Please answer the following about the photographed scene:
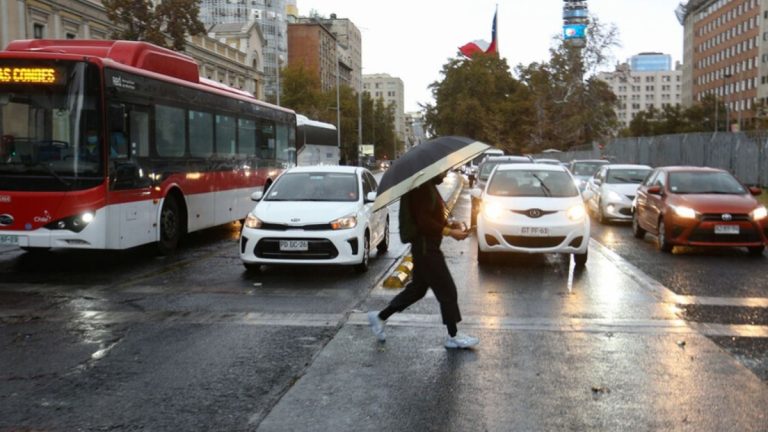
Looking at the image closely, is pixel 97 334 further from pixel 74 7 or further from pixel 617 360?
pixel 74 7

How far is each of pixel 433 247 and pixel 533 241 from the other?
17.1 ft

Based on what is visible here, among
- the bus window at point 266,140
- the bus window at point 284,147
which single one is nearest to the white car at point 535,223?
the bus window at point 266,140

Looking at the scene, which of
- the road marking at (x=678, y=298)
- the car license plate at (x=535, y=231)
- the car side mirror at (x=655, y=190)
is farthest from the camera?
the car side mirror at (x=655, y=190)

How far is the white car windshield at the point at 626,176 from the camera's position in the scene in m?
20.3

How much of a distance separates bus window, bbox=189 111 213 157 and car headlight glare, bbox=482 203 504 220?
18.2ft

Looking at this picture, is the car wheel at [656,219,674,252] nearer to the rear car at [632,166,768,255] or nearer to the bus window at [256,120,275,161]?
the rear car at [632,166,768,255]

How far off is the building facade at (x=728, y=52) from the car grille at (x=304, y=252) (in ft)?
316

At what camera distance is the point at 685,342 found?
6.65 meters

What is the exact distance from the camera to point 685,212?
12883 mm

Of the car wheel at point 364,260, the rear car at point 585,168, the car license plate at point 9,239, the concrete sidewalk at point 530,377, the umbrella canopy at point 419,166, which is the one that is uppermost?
the rear car at point 585,168

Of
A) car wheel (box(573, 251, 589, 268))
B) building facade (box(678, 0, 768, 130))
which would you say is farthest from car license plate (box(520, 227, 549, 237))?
building facade (box(678, 0, 768, 130))

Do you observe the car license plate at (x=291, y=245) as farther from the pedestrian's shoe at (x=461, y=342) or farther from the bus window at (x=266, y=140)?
the bus window at (x=266, y=140)

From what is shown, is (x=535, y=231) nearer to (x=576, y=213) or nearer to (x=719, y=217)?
(x=576, y=213)

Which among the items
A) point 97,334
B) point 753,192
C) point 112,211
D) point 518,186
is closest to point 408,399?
point 97,334
